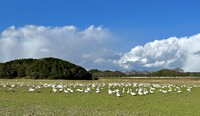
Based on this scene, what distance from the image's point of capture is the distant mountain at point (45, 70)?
91.9 meters

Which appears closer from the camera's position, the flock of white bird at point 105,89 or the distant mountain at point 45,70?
the flock of white bird at point 105,89

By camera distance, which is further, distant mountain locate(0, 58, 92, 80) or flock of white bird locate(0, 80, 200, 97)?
distant mountain locate(0, 58, 92, 80)

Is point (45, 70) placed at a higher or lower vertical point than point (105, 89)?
higher

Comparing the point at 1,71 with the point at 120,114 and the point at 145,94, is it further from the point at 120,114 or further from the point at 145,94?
the point at 120,114

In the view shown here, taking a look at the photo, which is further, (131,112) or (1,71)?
(1,71)

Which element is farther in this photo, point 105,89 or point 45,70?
point 45,70

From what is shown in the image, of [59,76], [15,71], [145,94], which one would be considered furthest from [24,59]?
[145,94]

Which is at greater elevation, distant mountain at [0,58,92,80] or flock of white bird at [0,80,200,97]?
distant mountain at [0,58,92,80]

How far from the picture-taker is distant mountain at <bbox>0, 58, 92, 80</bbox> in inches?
3617

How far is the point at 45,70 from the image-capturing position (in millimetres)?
92188

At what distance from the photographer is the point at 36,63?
97000mm

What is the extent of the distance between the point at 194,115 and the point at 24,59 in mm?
87887

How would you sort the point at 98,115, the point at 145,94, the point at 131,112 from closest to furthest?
the point at 98,115 → the point at 131,112 → the point at 145,94

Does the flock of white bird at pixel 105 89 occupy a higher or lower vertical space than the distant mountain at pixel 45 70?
lower
